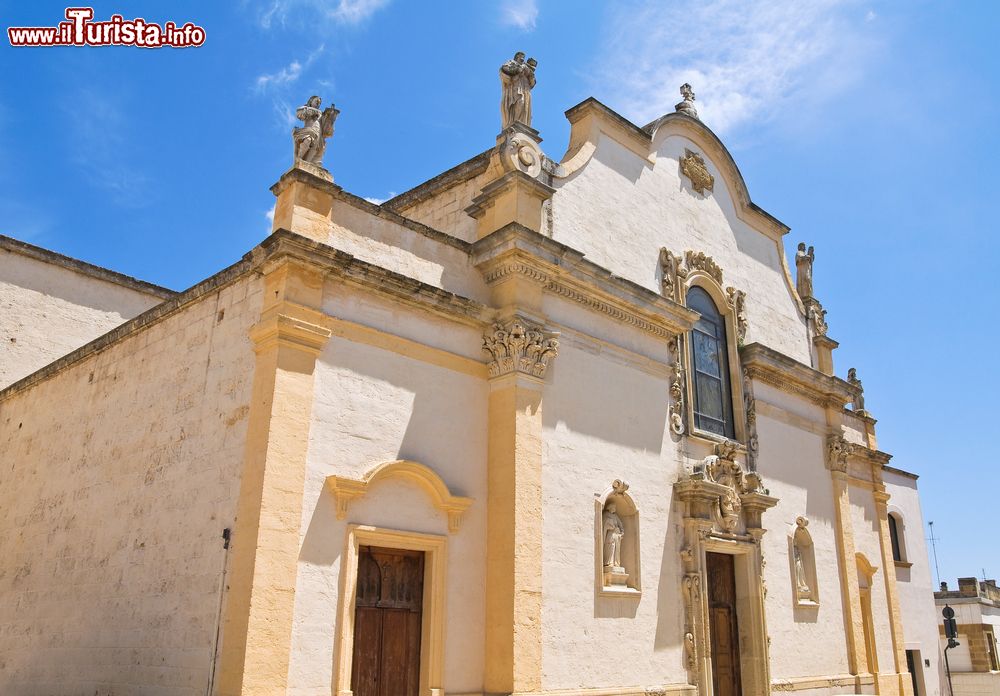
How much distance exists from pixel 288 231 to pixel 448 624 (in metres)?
5.07

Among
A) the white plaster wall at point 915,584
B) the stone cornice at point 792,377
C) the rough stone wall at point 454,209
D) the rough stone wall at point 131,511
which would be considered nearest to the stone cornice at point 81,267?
the rough stone wall at point 131,511

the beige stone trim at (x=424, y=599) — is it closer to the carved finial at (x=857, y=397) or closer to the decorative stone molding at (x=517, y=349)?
the decorative stone molding at (x=517, y=349)

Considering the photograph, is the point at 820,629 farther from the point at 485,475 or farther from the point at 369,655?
the point at 369,655

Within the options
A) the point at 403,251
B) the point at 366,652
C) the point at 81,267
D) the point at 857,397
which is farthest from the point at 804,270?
the point at 81,267

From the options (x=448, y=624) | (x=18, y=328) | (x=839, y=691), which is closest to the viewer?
(x=448, y=624)

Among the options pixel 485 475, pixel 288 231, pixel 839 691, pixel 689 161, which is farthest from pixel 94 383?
pixel 839 691

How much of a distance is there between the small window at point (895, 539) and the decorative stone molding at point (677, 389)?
A: 39.3ft

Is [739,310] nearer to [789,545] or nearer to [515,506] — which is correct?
[789,545]

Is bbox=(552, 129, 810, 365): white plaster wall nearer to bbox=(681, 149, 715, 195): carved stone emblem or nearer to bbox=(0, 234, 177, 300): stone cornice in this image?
bbox=(681, 149, 715, 195): carved stone emblem

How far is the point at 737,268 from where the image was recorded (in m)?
17.5

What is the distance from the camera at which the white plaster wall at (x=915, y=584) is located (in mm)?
22031

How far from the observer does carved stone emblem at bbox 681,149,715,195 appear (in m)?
16.8

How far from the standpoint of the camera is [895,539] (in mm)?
23266

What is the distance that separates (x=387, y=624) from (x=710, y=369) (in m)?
8.32
